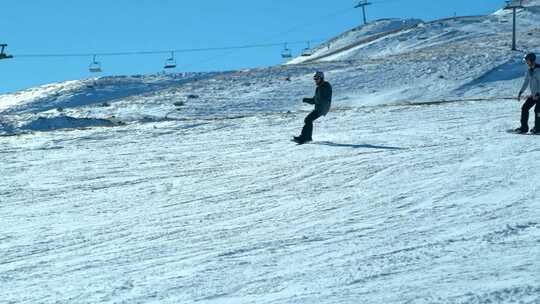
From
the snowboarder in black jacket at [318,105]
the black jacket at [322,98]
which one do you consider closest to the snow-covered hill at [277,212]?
the snowboarder in black jacket at [318,105]

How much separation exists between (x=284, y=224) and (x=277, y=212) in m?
0.71

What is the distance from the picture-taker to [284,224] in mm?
7777

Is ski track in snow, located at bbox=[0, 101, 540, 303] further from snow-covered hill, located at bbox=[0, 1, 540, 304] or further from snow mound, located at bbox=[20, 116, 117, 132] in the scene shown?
snow mound, located at bbox=[20, 116, 117, 132]

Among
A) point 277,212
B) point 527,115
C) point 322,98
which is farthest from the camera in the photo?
point 322,98

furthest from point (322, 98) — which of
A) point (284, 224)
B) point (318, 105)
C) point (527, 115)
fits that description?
point (284, 224)

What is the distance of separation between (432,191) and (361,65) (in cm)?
3298

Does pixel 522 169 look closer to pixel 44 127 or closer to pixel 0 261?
pixel 0 261

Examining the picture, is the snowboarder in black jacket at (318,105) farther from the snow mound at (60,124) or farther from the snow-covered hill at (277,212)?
the snow mound at (60,124)

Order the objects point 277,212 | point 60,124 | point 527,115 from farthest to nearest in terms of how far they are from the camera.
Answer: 1. point 60,124
2. point 527,115
3. point 277,212

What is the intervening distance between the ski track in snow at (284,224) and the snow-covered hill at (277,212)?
25 millimetres

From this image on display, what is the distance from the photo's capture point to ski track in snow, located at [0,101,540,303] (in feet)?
18.7

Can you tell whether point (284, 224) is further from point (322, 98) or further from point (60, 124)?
point (60, 124)

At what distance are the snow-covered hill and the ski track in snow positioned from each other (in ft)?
0.08

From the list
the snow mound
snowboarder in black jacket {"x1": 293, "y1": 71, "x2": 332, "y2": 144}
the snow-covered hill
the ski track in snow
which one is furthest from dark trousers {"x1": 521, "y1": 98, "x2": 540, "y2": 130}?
the snow mound
